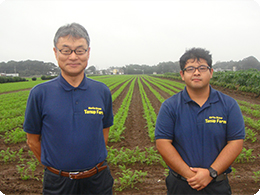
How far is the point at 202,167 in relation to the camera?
1.89 m

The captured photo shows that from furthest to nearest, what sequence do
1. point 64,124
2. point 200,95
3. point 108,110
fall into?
1. point 108,110
2. point 200,95
3. point 64,124

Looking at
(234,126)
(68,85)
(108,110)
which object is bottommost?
(234,126)

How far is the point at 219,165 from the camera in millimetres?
1849

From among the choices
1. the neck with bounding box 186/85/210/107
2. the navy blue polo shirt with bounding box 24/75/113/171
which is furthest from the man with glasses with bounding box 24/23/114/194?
the neck with bounding box 186/85/210/107

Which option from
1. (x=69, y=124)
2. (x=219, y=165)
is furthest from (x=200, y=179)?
(x=69, y=124)

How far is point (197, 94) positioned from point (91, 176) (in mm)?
1326

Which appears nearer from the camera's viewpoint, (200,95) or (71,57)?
(71,57)

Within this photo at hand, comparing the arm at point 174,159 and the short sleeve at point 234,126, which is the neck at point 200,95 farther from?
the arm at point 174,159

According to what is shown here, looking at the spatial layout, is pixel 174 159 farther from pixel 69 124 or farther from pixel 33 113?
pixel 33 113

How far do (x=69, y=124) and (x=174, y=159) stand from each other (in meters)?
1.03

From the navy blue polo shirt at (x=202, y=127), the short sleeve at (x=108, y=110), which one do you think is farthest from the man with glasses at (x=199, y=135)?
the short sleeve at (x=108, y=110)

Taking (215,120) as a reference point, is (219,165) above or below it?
below

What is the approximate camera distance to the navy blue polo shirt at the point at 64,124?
1808 millimetres

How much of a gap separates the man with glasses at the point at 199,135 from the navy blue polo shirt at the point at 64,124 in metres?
0.66
